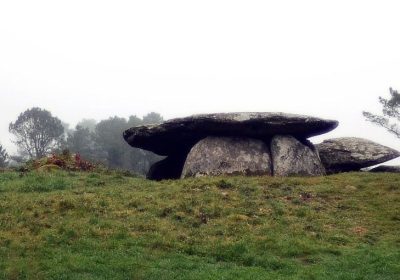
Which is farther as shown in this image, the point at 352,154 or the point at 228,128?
the point at 352,154

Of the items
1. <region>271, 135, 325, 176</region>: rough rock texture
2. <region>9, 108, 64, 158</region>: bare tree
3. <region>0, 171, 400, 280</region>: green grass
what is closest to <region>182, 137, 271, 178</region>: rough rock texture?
<region>271, 135, 325, 176</region>: rough rock texture

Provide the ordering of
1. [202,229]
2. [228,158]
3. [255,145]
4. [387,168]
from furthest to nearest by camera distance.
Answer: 1. [387,168]
2. [255,145]
3. [228,158]
4. [202,229]

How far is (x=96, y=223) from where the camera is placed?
18.6 m

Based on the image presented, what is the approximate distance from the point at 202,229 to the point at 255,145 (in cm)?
1466

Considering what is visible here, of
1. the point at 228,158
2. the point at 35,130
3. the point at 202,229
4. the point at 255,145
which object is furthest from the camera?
the point at 35,130

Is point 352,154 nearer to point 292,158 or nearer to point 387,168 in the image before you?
point 387,168

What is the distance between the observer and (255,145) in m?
32.6

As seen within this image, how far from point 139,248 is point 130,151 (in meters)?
59.2

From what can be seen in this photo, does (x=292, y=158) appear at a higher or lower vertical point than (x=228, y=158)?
lower

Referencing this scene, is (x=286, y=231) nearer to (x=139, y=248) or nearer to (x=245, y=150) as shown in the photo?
(x=139, y=248)

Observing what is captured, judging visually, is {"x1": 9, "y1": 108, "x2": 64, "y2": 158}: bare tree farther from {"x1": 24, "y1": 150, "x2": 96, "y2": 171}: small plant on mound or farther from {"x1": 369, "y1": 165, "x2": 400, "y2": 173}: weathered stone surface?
{"x1": 369, "y1": 165, "x2": 400, "y2": 173}: weathered stone surface

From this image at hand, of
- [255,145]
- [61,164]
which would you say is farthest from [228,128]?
[61,164]

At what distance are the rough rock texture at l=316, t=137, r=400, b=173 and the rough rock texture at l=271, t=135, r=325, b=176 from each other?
71.0 inches

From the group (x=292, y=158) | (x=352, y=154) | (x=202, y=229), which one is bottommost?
(x=202, y=229)
